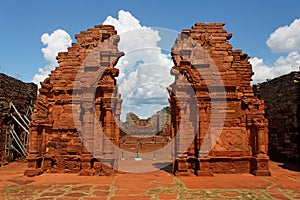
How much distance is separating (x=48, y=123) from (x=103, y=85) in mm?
2715

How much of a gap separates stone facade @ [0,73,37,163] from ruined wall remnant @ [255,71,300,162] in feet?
52.2

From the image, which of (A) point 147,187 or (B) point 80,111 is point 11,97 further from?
(A) point 147,187

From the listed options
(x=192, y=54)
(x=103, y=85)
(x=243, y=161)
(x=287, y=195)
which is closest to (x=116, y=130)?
(x=103, y=85)

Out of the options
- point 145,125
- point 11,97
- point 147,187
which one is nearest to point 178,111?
point 147,187

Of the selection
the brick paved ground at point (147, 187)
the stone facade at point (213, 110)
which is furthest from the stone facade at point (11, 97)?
the stone facade at point (213, 110)

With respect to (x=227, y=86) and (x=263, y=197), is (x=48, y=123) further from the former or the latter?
(x=263, y=197)

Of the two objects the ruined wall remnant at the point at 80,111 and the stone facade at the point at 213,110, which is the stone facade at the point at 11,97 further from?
the stone facade at the point at 213,110

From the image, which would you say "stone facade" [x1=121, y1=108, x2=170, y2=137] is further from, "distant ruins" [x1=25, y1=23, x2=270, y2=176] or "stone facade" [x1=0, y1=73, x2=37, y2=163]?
"distant ruins" [x1=25, y1=23, x2=270, y2=176]

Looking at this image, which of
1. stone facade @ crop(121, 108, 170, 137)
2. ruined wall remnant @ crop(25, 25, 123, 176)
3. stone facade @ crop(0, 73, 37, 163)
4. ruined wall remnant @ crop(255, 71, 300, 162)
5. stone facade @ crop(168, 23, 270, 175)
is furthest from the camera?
stone facade @ crop(121, 108, 170, 137)

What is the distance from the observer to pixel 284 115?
44.9ft

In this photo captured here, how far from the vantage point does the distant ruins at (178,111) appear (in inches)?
347

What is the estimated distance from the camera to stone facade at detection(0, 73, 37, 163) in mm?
12719

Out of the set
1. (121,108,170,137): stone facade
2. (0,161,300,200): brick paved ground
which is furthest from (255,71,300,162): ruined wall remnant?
(121,108,170,137): stone facade

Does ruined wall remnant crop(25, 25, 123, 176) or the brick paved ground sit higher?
ruined wall remnant crop(25, 25, 123, 176)
